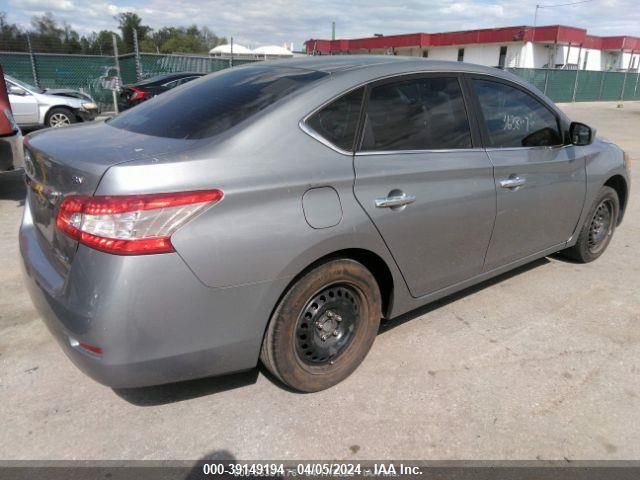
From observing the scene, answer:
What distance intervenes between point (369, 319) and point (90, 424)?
1539mm

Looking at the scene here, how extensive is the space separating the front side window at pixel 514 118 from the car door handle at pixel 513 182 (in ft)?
0.76

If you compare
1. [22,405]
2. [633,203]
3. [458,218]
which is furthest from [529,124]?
[633,203]

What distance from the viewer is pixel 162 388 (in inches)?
109

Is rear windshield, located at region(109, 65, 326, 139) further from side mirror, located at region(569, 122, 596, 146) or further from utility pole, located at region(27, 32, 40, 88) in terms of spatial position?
utility pole, located at region(27, 32, 40, 88)

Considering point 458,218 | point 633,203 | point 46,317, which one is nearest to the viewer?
point 46,317

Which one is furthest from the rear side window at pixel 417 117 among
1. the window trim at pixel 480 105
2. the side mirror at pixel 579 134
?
the side mirror at pixel 579 134

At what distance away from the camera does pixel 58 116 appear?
40.1 ft

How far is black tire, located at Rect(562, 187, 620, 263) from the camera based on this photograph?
4.43 metres

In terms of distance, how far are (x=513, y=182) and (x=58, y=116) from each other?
11973mm

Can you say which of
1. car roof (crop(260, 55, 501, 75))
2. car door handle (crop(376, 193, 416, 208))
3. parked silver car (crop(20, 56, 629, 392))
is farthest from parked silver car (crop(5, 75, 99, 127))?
car door handle (crop(376, 193, 416, 208))

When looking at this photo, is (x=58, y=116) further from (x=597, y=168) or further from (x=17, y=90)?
(x=597, y=168)

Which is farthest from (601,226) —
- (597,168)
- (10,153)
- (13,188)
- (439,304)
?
(13,188)

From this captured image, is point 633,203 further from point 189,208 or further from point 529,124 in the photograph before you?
point 189,208

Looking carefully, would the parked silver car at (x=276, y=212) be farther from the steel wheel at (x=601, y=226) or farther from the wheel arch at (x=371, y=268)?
the steel wheel at (x=601, y=226)
